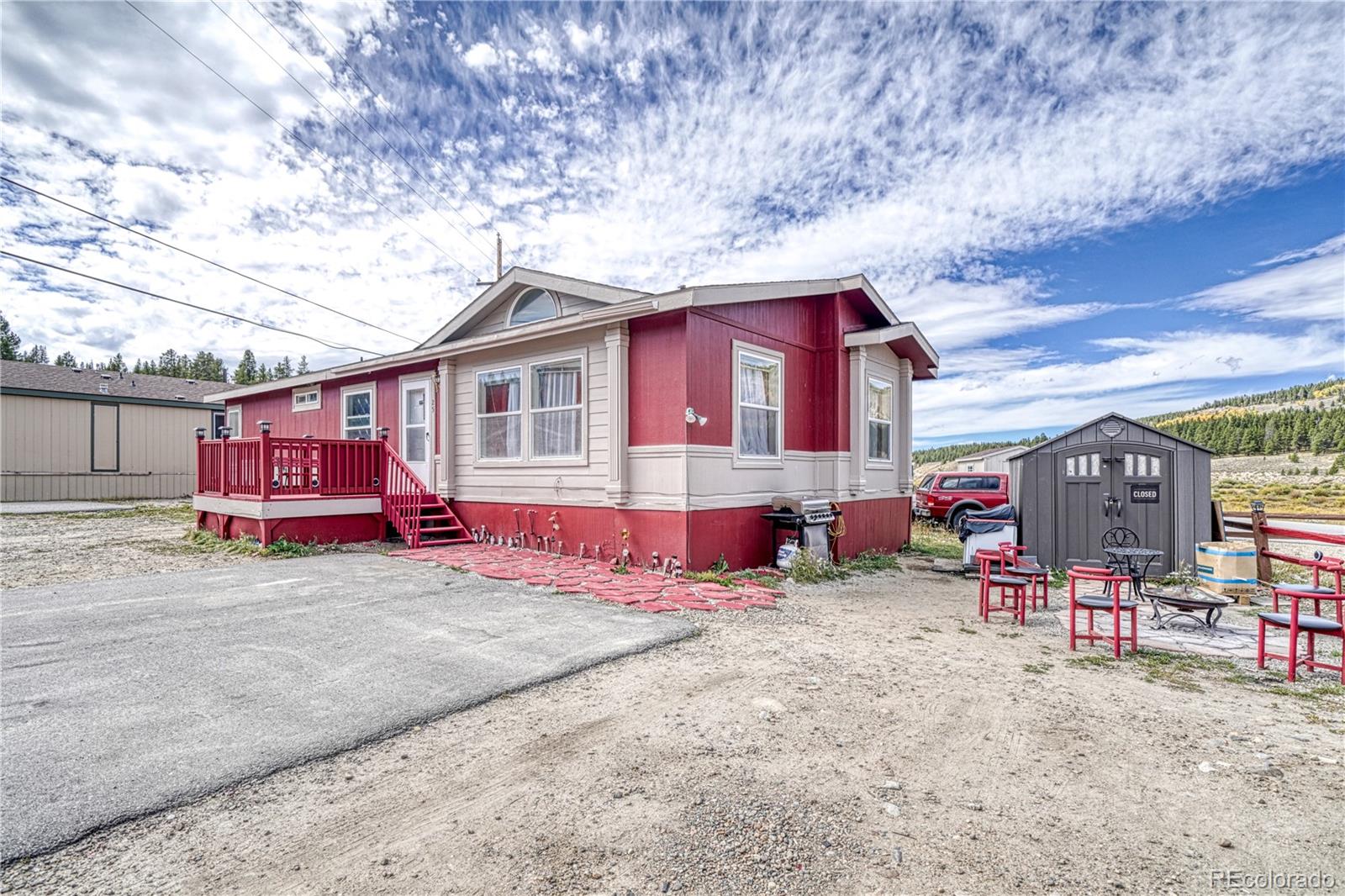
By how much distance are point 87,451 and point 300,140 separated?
13419 millimetres

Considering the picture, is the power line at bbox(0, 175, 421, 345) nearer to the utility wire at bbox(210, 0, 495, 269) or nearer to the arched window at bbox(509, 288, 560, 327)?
the utility wire at bbox(210, 0, 495, 269)

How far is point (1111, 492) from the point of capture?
7.89 metres

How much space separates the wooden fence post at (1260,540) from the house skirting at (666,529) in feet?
15.3

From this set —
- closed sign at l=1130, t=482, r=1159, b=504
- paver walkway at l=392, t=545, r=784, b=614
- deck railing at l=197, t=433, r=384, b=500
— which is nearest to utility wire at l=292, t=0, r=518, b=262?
deck railing at l=197, t=433, r=384, b=500

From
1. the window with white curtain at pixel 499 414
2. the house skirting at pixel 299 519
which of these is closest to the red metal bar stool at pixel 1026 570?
the window with white curtain at pixel 499 414

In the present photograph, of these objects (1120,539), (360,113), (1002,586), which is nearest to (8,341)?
(360,113)

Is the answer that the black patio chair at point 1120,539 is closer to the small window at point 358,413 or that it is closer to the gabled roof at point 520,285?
the gabled roof at point 520,285

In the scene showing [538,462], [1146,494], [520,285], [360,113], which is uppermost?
[360,113]

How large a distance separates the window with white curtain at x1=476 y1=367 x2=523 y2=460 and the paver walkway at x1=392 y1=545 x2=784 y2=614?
5.30 ft

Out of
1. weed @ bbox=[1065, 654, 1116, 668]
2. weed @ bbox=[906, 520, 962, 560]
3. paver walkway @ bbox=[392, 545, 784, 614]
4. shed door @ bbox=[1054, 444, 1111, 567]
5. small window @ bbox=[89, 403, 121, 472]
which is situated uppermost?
small window @ bbox=[89, 403, 121, 472]

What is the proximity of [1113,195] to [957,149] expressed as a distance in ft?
10.6

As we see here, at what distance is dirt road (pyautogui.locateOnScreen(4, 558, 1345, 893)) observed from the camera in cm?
198

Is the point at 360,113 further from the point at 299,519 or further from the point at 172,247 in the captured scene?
the point at 299,519

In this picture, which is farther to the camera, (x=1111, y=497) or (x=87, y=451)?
(x=87, y=451)
